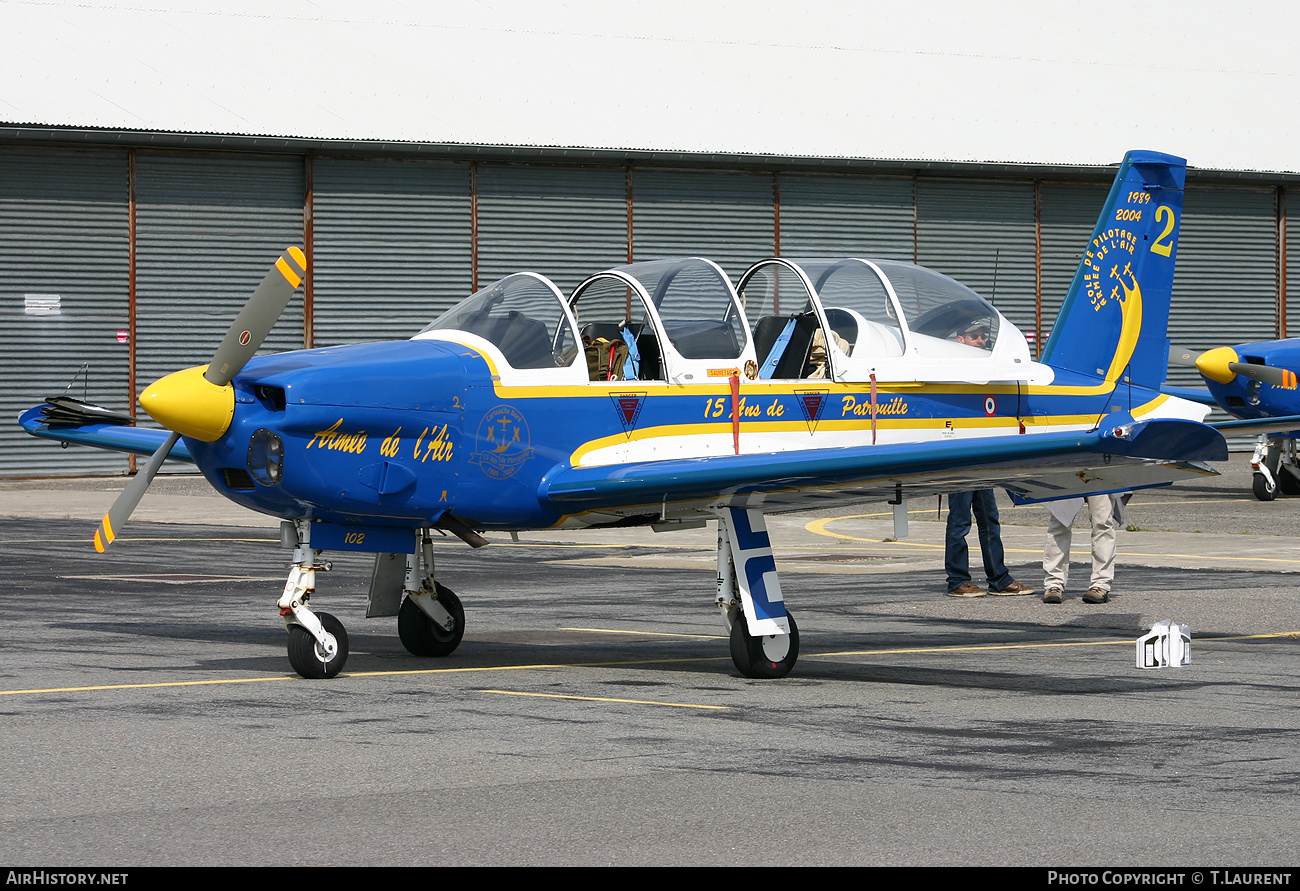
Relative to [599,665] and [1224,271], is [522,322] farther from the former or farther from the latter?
[1224,271]

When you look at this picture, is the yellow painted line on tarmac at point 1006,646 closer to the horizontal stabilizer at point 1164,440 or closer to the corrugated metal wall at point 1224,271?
the horizontal stabilizer at point 1164,440

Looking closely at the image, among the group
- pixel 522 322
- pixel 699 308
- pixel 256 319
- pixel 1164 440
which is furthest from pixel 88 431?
pixel 1164 440

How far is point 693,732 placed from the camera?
27.3ft

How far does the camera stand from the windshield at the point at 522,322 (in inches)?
421

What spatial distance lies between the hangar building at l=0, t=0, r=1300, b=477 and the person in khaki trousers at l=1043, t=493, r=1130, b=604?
19.6 m

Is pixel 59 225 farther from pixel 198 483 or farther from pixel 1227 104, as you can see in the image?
pixel 1227 104

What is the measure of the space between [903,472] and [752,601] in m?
1.31

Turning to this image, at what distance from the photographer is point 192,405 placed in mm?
9484

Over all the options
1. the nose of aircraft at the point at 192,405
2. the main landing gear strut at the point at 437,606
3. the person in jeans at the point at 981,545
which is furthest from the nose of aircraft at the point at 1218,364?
the nose of aircraft at the point at 192,405

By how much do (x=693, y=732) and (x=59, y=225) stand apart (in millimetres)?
24828

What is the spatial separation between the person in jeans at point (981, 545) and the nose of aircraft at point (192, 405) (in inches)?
280

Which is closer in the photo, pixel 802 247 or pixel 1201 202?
pixel 802 247

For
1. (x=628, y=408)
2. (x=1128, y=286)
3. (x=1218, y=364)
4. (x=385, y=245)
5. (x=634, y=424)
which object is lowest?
(x=634, y=424)
